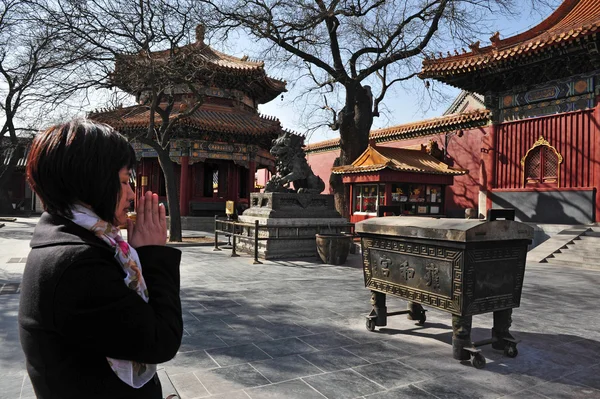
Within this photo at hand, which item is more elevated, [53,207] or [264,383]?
[53,207]

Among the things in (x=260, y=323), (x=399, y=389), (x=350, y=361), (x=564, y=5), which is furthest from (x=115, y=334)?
(x=564, y=5)

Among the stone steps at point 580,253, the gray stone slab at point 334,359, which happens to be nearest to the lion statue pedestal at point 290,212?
the stone steps at point 580,253

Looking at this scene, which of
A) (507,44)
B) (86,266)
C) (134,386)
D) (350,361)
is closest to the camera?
(86,266)

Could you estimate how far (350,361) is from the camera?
3133 millimetres

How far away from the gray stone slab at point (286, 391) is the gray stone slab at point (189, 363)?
0.55 metres

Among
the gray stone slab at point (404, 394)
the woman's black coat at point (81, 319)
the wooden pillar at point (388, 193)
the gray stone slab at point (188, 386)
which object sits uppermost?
the wooden pillar at point (388, 193)

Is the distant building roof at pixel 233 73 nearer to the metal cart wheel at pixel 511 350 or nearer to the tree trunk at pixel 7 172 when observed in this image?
the tree trunk at pixel 7 172

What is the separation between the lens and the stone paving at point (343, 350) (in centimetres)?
266

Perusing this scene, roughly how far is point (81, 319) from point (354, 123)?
43.5 feet

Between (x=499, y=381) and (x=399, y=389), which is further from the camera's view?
(x=499, y=381)

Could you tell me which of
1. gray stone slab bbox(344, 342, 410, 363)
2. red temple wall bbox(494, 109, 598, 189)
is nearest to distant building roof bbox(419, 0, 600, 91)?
red temple wall bbox(494, 109, 598, 189)

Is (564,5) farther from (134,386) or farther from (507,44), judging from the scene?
(134,386)

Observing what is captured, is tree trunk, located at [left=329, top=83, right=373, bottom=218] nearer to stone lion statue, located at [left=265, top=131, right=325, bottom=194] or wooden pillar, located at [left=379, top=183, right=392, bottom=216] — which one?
wooden pillar, located at [left=379, top=183, right=392, bottom=216]

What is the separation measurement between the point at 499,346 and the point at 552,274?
519 centimetres
